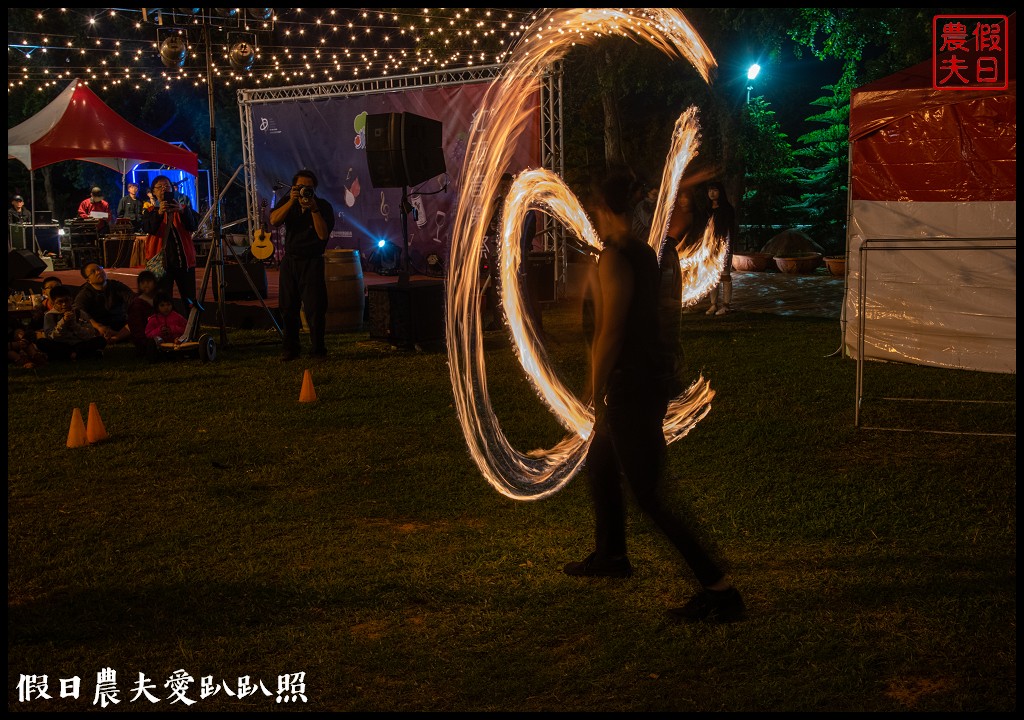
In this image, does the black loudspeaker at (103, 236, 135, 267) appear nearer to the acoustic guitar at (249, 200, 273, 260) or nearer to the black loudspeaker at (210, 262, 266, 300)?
the acoustic guitar at (249, 200, 273, 260)

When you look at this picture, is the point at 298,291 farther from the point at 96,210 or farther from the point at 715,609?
the point at 96,210

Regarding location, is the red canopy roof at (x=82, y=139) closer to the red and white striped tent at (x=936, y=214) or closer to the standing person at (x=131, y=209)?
the standing person at (x=131, y=209)

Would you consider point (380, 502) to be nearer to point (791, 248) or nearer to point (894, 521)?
point (894, 521)

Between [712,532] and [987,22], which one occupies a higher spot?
[987,22]

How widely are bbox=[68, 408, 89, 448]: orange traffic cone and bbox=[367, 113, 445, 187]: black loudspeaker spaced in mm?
5449

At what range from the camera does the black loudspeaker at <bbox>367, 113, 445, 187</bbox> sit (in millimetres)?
12664

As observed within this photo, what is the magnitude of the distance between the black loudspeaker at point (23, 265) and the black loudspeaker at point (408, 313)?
10510 mm

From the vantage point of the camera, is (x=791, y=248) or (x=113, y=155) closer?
(x=113, y=155)

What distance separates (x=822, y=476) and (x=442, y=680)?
386 cm

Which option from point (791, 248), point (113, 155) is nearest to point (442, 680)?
point (113, 155)

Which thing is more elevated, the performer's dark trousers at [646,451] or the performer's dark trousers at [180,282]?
the performer's dark trousers at [180,282]

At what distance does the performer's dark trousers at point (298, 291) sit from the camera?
12.1 meters

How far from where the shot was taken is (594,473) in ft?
17.1

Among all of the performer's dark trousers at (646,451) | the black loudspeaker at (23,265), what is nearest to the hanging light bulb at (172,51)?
the black loudspeaker at (23,265)
